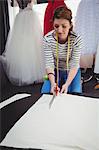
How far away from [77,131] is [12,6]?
622mm

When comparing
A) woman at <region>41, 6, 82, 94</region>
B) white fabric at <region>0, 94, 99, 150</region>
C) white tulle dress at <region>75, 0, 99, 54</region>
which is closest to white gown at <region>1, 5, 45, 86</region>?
white tulle dress at <region>75, 0, 99, 54</region>

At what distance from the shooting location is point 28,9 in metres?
0.99

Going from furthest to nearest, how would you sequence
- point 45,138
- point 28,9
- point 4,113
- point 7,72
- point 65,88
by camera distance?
1. point 7,72
2. point 28,9
3. point 65,88
4. point 4,113
5. point 45,138

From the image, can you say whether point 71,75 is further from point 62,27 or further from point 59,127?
point 59,127

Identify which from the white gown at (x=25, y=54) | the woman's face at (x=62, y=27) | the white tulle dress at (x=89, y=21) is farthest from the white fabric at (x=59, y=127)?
the white gown at (x=25, y=54)

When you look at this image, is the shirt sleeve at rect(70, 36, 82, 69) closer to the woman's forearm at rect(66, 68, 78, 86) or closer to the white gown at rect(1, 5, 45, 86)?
the woman's forearm at rect(66, 68, 78, 86)

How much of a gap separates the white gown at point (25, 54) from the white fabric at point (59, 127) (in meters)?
0.56

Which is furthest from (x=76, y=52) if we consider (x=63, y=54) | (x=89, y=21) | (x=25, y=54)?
(x=25, y=54)

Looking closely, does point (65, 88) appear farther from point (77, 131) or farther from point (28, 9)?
point (28, 9)

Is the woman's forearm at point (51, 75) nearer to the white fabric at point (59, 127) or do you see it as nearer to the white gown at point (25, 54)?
the white fabric at point (59, 127)

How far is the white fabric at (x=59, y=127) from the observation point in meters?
0.46

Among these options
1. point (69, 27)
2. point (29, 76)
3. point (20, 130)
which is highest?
point (69, 27)

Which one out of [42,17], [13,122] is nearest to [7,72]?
[42,17]

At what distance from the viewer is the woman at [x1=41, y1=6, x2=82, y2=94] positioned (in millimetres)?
758
